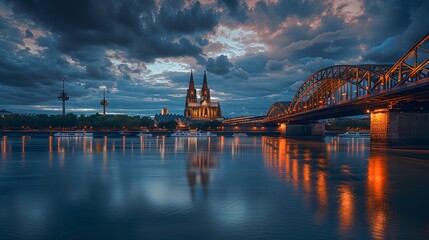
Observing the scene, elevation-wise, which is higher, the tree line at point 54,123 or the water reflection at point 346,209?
the tree line at point 54,123

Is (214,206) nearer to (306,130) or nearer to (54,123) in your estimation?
(306,130)

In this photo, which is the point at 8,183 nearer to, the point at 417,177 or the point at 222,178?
the point at 222,178

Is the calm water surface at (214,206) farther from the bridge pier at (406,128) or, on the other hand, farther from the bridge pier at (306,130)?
the bridge pier at (306,130)

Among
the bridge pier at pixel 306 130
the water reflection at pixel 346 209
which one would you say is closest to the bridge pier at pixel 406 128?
the water reflection at pixel 346 209

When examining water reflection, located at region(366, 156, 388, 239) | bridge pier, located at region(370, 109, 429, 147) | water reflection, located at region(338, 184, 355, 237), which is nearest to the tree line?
bridge pier, located at region(370, 109, 429, 147)

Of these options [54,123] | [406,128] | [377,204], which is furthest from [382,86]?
[54,123]

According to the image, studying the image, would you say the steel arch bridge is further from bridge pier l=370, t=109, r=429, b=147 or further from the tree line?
the tree line

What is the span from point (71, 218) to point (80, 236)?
2439mm

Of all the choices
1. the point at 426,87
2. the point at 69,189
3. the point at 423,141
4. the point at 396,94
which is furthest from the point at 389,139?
the point at 69,189

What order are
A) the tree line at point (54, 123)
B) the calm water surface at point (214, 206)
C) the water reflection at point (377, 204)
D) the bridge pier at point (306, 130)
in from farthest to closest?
1. the tree line at point (54, 123)
2. the bridge pier at point (306, 130)
3. the water reflection at point (377, 204)
4. the calm water surface at point (214, 206)

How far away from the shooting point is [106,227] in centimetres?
1184

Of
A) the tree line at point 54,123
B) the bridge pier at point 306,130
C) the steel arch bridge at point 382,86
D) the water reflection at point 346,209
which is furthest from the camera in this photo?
the tree line at point 54,123

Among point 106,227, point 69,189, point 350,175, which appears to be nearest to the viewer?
point 106,227

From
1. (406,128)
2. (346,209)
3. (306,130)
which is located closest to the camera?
(346,209)
